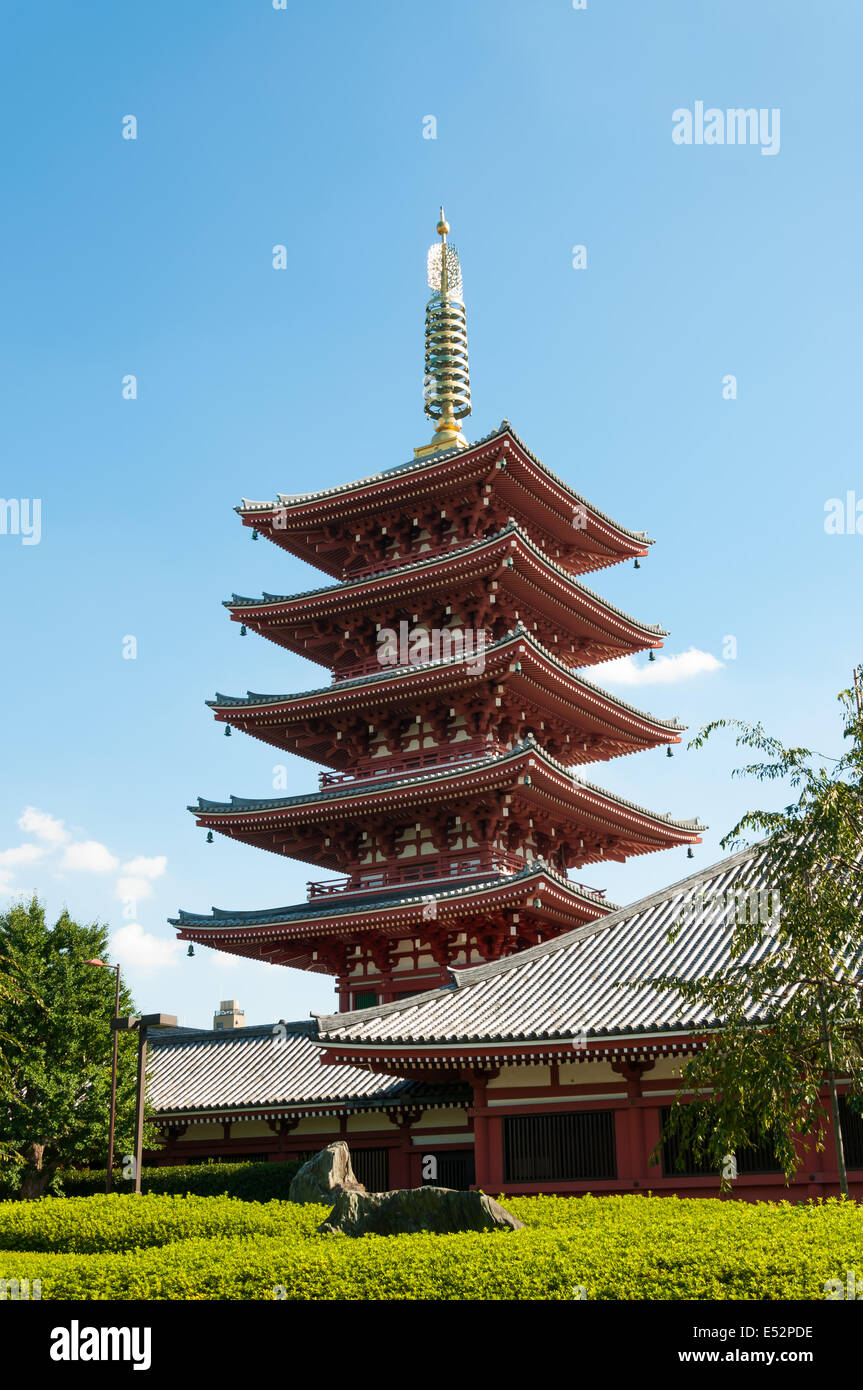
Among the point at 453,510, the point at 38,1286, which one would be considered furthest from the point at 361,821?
the point at 38,1286

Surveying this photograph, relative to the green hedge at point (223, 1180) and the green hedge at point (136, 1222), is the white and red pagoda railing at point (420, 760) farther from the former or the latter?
the green hedge at point (136, 1222)

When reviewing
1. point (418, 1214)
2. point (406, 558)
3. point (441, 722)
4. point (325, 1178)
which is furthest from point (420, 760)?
point (418, 1214)

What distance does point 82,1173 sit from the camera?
3152cm

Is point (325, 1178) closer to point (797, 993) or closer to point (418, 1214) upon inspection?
point (418, 1214)

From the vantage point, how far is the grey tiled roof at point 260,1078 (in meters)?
27.2

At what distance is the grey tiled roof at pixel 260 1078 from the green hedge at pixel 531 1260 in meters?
9.02

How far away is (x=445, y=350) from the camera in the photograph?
42.9 metres

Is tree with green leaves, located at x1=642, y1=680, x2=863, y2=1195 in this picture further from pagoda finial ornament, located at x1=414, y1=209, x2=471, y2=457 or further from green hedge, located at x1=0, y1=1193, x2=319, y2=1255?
pagoda finial ornament, located at x1=414, y1=209, x2=471, y2=457

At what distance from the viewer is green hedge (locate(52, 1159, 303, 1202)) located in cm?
2648

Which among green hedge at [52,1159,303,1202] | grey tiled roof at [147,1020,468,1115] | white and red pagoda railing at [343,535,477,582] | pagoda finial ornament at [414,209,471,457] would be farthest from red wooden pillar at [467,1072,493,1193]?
pagoda finial ornament at [414,209,471,457]

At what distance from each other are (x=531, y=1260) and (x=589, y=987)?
12.1m

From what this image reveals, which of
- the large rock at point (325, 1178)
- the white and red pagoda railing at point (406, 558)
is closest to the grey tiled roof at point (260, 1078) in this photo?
the large rock at point (325, 1178)
